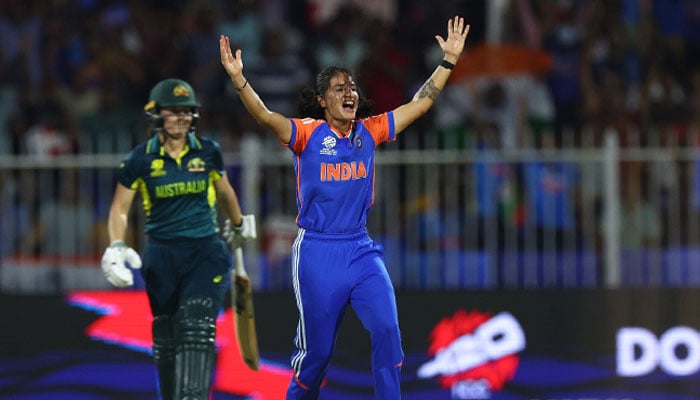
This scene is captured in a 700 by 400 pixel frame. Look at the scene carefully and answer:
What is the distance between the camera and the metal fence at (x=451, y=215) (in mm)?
11609

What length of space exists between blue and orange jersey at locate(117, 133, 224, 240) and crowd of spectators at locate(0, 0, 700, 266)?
395cm

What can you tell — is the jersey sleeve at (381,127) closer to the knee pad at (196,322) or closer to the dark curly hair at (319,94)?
the dark curly hair at (319,94)

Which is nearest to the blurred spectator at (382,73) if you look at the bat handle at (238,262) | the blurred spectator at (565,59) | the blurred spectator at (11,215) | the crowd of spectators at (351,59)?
the crowd of spectators at (351,59)

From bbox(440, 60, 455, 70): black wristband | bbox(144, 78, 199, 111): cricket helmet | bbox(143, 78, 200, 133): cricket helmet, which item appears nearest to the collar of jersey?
bbox(143, 78, 200, 133): cricket helmet

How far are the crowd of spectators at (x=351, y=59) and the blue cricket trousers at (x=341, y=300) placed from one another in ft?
16.5

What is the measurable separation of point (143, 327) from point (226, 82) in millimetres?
4274

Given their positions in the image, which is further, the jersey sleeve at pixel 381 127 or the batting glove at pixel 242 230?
the batting glove at pixel 242 230

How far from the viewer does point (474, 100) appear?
44.6 feet

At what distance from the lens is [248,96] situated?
7.80m

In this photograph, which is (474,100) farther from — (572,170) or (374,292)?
(374,292)

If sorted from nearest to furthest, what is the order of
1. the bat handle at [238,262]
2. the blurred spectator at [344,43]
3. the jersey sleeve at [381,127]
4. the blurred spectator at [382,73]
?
the jersey sleeve at [381,127] → the bat handle at [238,262] → the blurred spectator at [382,73] → the blurred spectator at [344,43]

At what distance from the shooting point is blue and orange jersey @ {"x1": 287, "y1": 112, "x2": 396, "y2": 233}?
8000mm

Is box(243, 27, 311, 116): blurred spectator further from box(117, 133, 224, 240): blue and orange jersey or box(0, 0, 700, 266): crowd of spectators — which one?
box(117, 133, 224, 240): blue and orange jersey

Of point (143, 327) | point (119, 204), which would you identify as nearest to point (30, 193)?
point (143, 327)
